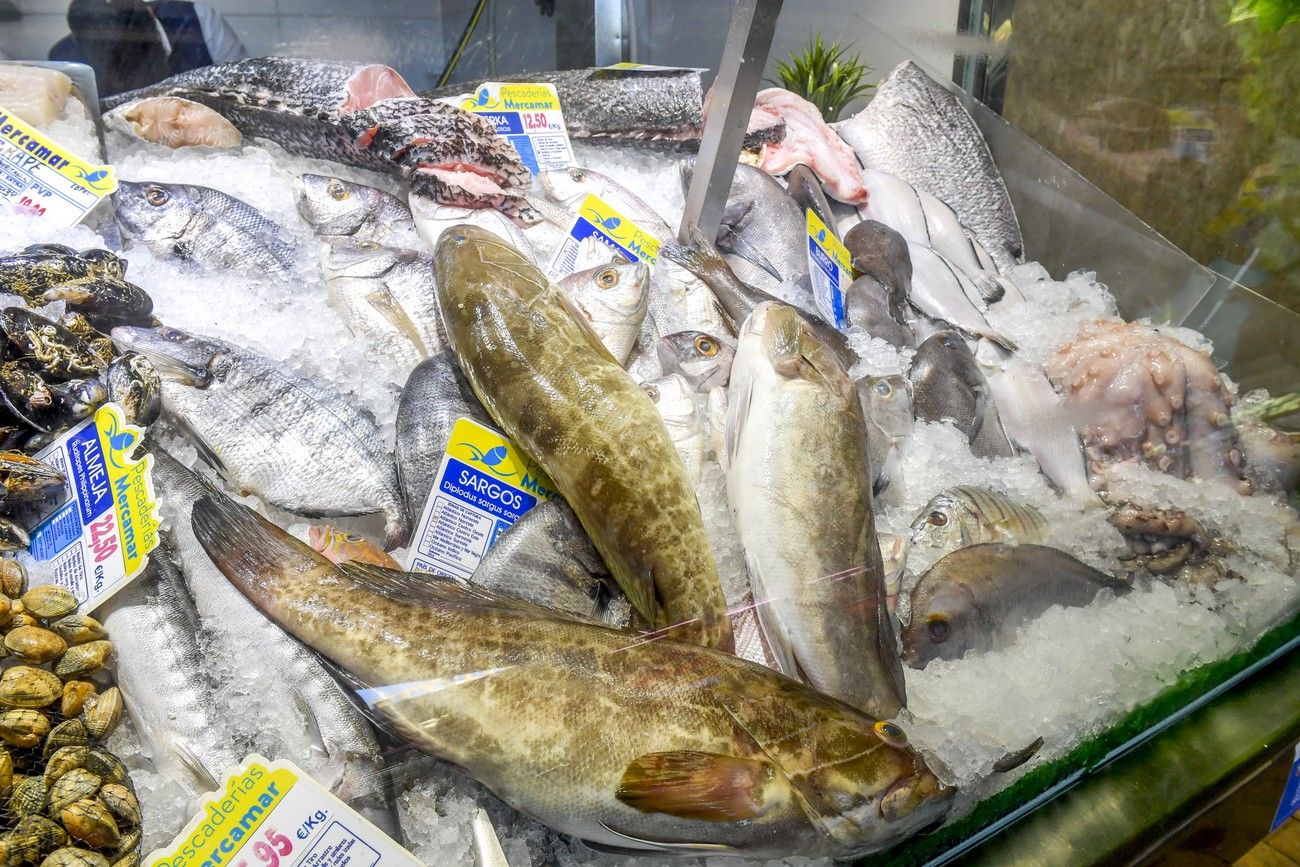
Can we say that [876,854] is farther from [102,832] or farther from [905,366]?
[905,366]

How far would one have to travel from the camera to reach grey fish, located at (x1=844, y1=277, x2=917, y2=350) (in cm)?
259

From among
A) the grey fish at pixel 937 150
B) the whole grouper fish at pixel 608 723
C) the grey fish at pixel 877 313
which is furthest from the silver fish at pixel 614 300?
the grey fish at pixel 937 150

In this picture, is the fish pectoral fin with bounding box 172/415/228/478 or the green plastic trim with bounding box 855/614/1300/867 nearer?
the green plastic trim with bounding box 855/614/1300/867

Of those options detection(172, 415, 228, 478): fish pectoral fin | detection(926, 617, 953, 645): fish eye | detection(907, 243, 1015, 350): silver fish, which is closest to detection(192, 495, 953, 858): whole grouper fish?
detection(926, 617, 953, 645): fish eye

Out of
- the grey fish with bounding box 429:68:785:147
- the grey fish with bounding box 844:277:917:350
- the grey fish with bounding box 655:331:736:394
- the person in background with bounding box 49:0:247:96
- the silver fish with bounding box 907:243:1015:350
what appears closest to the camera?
the grey fish with bounding box 655:331:736:394

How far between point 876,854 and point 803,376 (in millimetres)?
954

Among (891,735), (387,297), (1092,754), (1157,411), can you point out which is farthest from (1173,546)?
(387,297)

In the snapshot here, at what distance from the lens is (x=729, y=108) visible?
2188 millimetres

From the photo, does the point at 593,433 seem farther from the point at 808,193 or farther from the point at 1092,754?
the point at 808,193

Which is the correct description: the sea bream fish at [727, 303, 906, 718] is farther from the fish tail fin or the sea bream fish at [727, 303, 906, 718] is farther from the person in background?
the person in background

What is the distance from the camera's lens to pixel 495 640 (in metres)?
1.29

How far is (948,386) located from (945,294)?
0.71m

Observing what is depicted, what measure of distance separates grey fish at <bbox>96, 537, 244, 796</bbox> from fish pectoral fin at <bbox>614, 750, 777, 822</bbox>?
641 millimetres

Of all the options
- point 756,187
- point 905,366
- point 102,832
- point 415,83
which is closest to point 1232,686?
point 905,366
